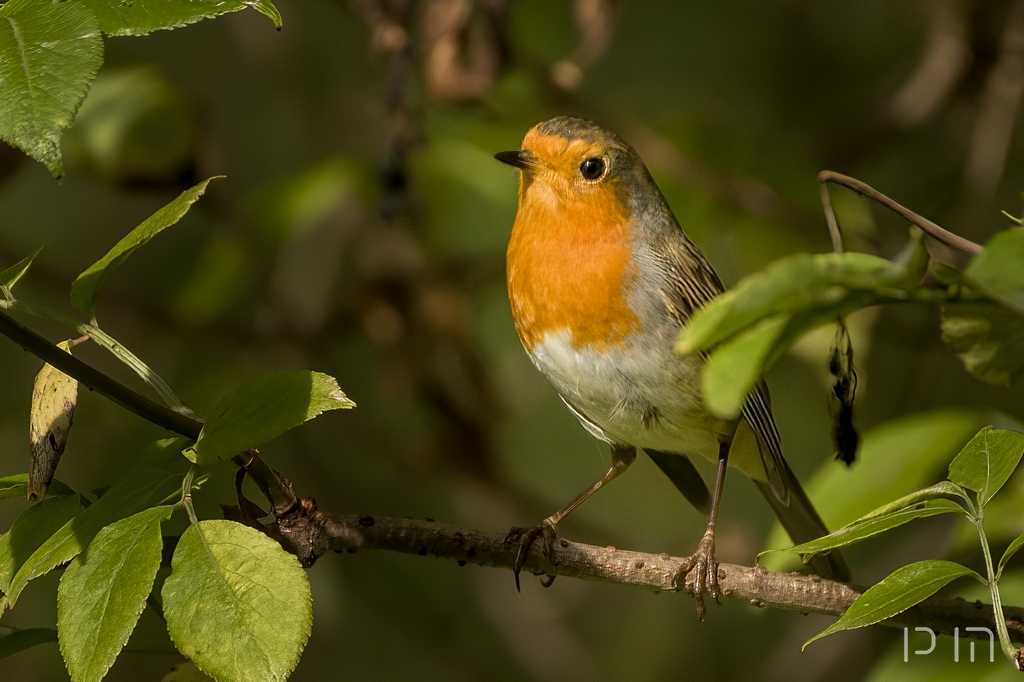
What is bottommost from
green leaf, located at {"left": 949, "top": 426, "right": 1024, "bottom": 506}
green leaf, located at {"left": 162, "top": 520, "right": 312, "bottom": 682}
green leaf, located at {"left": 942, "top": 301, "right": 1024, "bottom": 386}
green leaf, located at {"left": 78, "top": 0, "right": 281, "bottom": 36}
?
green leaf, located at {"left": 162, "top": 520, "right": 312, "bottom": 682}

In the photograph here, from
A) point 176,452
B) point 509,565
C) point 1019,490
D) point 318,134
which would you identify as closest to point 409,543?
point 509,565

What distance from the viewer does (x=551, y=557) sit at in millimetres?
1660

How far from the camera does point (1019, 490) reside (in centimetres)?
201

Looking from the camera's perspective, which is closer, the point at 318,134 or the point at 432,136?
the point at 432,136

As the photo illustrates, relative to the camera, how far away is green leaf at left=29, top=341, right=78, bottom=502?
115 centimetres

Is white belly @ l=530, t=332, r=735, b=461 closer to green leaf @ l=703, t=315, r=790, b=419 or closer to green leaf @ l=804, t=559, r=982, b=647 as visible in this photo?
green leaf @ l=804, t=559, r=982, b=647

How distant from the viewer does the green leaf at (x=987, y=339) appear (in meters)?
1.23

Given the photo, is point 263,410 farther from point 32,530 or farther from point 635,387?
point 635,387

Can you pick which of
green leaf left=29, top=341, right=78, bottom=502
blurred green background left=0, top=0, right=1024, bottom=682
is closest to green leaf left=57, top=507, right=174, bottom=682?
green leaf left=29, top=341, right=78, bottom=502

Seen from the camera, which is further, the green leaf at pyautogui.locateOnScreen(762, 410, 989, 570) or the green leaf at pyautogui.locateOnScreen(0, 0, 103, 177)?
the green leaf at pyautogui.locateOnScreen(762, 410, 989, 570)

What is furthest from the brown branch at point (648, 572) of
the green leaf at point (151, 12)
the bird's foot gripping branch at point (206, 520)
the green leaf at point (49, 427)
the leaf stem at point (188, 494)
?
the green leaf at point (151, 12)

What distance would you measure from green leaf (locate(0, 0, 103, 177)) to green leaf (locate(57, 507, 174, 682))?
0.39 m

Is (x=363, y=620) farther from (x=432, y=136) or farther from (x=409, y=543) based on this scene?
(x=409, y=543)

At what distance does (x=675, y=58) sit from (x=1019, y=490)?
2.97m
